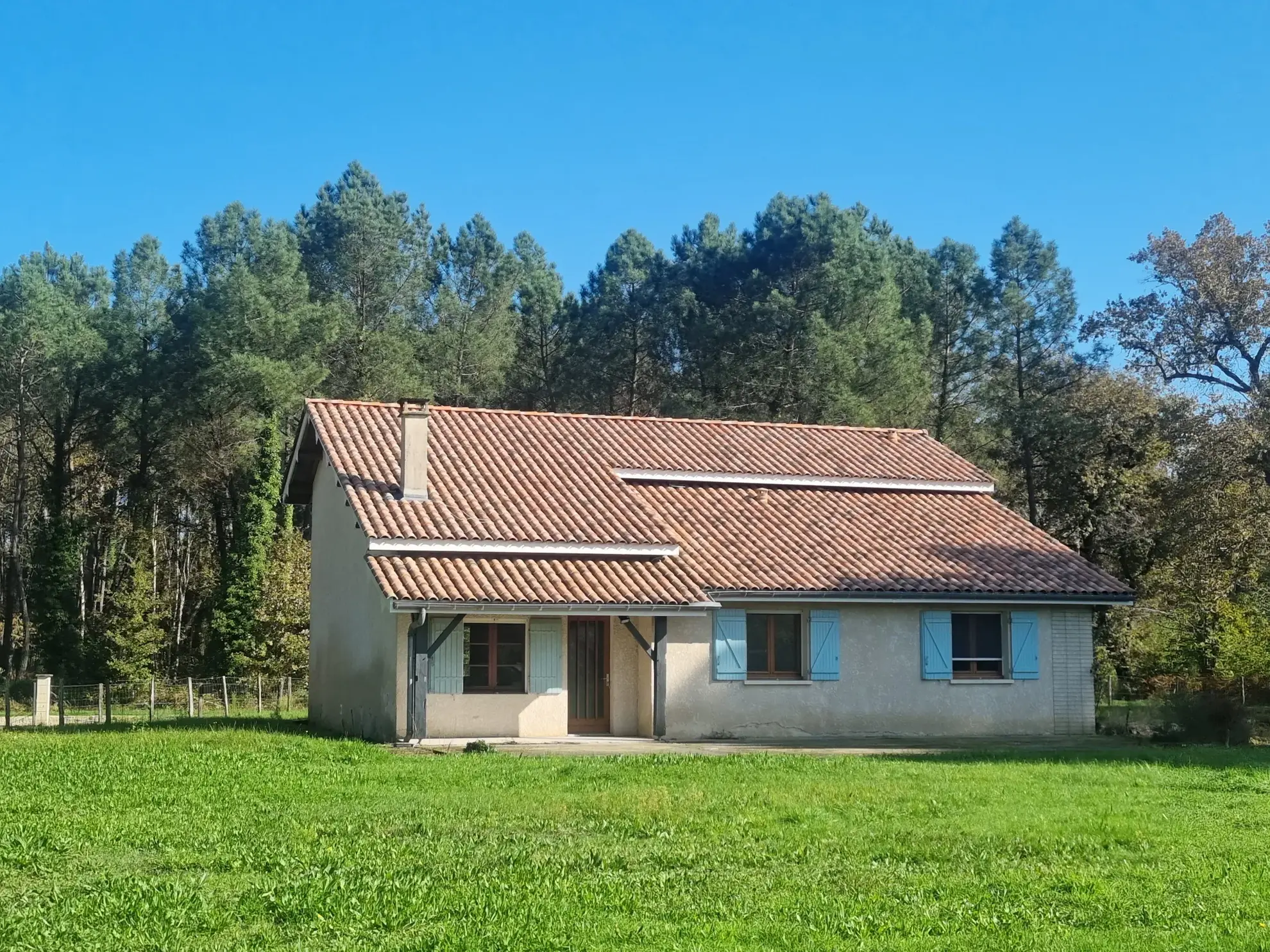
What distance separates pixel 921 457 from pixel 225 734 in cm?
1585

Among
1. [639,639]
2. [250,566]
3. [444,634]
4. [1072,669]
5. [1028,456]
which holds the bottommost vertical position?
[1072,669]

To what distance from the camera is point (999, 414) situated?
46031mm

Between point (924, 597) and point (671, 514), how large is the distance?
481 centimetres

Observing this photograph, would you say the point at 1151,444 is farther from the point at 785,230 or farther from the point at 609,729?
the point at 609,729

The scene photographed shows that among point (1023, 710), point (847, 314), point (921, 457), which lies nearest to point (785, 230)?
point (847, 314)

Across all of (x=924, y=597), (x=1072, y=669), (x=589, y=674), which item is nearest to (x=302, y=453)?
(x=589, y=674)

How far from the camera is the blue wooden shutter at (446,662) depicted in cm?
2102

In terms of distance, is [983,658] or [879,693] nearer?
[879,693]

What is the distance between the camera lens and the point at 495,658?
21.8 meters

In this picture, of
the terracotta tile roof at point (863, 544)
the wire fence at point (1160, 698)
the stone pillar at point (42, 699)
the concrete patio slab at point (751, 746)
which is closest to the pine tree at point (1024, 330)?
the wire fence at point (1160, 698)

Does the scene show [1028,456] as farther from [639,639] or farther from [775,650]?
[639,639]

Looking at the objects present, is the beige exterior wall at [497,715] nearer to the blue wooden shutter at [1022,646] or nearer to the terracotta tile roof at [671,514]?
the terracotta tile roof at [671,514]

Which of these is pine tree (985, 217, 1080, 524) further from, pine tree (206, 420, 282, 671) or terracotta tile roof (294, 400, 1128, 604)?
pine tree (206, 420, 282, 671)

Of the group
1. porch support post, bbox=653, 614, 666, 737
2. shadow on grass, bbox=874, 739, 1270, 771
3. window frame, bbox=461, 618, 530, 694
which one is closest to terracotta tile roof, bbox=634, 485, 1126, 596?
porch support post, bbox=653, 614, 666, 737
